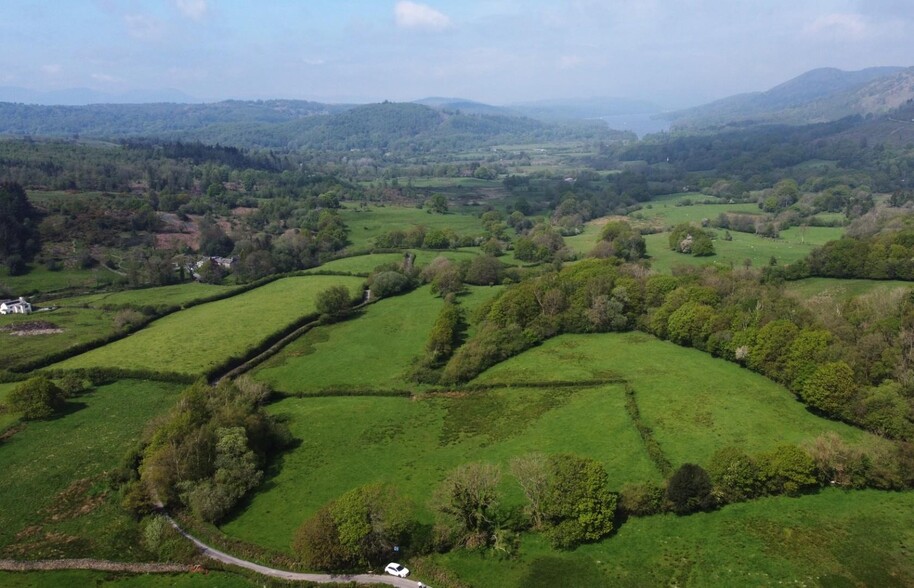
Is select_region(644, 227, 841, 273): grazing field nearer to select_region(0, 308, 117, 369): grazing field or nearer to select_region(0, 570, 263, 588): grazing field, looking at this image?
select_region(0, 570, 263, 588): grazing field

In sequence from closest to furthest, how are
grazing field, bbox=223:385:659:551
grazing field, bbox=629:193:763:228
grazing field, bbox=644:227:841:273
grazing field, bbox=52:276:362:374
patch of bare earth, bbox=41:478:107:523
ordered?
patch of bare earth, bbox=41:478:107:523
grazing field, bbox=223:385:659:551
grazing field, bbox=52:276:362:374
grazing field, bbox=644:227:841:273
grazing field, bbox=629:193:763:228

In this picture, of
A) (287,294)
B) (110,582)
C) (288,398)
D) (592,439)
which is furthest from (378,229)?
(110,582)

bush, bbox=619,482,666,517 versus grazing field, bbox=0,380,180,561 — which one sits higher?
bush, bbox=619,482,666,517

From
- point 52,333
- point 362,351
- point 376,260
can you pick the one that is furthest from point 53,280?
point 362,351

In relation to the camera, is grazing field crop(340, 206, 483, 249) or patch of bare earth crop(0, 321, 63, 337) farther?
grazing field crop(340, 206, 483, 249)

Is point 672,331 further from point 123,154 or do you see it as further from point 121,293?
point 123,154

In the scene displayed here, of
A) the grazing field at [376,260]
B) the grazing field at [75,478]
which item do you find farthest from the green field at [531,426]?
the grazing field at [376,260]

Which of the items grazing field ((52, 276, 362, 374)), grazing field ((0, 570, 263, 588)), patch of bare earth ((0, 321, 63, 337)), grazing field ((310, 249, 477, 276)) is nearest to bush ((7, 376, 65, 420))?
grazing field ((52, 276, 362, 374))

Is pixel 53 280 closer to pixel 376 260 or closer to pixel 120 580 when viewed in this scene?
pixel 376 260
